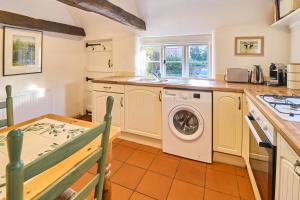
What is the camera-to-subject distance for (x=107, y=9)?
2.18 m

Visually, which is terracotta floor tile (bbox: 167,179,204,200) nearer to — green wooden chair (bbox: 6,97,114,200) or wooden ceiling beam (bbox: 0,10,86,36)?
green wooden chair (bbox: 6,97,114,200)

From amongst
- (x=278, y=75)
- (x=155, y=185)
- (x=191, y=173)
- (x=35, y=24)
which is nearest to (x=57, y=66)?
(x=35, y=24)

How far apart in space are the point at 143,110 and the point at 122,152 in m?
0.62

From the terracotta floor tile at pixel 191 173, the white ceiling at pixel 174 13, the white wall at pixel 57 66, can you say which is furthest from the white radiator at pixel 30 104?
the terracotta floor tile at pixel 191 173

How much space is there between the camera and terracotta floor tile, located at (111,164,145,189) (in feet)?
6.15

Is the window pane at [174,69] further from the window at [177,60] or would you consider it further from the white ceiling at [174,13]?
the white ceiling at [174,13]

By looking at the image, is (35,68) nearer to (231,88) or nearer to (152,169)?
(152,169)

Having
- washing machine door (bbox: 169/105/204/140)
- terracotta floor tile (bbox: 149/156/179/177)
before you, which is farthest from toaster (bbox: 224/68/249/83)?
terracotta floor tile (bbox: 149/156/179/177)

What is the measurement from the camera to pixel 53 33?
3346mm

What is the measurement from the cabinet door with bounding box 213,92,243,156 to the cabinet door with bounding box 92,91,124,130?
130 centimetres

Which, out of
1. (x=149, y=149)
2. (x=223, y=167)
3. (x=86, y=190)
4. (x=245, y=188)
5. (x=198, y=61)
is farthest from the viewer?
(x=198, y=61)

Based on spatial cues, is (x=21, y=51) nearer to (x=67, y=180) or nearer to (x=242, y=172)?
(x=67, y=180)

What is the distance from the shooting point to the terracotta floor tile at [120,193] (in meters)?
1.68

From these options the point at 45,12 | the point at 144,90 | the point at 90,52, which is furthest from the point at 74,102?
the point at 144,90
